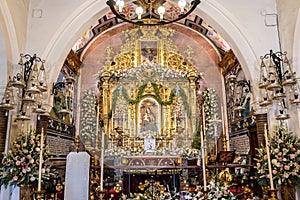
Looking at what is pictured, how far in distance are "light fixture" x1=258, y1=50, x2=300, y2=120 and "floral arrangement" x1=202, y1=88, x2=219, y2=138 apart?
3.83m

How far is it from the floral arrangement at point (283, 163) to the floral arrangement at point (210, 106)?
4671mm

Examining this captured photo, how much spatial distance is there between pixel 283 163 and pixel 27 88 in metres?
4.68

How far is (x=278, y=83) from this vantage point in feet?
18.0

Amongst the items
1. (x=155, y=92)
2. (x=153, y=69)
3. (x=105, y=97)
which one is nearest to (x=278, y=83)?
(x=155, y=92)

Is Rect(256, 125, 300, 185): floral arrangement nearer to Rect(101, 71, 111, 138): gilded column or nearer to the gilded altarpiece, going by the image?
the gilded altarpiece

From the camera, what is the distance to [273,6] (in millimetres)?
6664

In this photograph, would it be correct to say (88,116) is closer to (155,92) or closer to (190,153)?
(155,92)

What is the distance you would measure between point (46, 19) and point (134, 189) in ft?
16.0

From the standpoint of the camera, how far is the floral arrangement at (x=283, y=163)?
482 centimetres

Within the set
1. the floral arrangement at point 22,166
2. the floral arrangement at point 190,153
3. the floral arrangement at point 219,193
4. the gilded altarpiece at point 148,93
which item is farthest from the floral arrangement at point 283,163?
the gilded altarpiece at point 148,93

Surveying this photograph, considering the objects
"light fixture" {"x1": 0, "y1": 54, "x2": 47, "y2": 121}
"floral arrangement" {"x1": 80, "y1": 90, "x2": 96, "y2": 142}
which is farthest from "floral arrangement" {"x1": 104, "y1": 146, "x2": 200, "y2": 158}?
"light fixture" {"x1": 0, "y1": 54, "x2": 47, "y2": 121}

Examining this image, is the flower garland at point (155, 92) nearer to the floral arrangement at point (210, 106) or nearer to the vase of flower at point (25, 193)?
the floral arrangement at point (210, 106)

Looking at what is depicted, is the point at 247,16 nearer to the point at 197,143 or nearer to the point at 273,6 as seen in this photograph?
the point at 273,6

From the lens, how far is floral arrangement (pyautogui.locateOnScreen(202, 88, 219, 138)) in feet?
32.2
